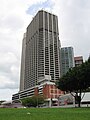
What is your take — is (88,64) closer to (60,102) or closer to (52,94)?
(60,102)

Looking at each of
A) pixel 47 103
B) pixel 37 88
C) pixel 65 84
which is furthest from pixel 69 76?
pixel 37 88

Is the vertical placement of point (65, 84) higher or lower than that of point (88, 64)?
lower

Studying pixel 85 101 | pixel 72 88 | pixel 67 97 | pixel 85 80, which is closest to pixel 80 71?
pixel 85 80

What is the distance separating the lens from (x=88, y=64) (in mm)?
55969

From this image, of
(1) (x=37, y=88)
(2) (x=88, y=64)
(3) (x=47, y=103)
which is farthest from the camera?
(1) (x=37, y=88)

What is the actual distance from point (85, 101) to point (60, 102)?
27.2 m

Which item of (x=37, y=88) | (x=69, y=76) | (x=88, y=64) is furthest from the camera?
(x=37, y=88)

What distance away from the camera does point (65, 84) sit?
2468 inches

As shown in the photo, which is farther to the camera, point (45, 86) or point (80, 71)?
point (45, 86)

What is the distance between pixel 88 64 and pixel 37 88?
440 ft

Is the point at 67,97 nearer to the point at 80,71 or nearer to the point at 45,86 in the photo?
the point at 45,86

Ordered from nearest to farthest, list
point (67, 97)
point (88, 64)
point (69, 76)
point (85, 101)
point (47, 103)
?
1. point (88, 64)
2. point (69, 76)
3. point (85, 101)
4. point (67, 97)
5. point (47, 103)

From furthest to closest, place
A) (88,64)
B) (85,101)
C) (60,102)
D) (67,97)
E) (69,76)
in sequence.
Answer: (60,102) < (67,97) < (85,101) < (69,76) < (88,64)

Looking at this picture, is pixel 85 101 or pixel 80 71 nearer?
pixel 80 71
